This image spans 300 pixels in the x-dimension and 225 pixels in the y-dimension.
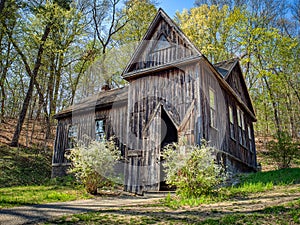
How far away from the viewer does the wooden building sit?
1186cm

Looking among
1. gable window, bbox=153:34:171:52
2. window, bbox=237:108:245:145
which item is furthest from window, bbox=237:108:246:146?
gable window, bbox=153:34:171:52

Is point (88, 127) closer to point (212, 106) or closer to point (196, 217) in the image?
point (212, 106)

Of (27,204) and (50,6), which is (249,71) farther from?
(27,204)

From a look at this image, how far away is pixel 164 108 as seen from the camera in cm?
1252

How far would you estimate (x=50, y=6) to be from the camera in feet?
71.4

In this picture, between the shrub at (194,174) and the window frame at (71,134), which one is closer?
the shrub at (194,174)

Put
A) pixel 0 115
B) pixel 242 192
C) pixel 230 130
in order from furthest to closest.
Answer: pixel 0 115 → pixel 230 130 → pixel 242 192

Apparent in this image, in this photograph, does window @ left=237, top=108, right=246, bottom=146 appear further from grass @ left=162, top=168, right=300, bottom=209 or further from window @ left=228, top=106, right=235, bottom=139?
grass @ left=162, top=168, right=300, bottom=209

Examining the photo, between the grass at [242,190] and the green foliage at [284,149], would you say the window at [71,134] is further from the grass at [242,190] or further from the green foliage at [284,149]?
the green foliage at [284,149]

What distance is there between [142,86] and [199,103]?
325cm

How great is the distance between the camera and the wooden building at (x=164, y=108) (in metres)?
11.9

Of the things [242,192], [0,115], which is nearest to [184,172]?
[242,192]

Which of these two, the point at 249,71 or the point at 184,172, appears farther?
the point at 249,71

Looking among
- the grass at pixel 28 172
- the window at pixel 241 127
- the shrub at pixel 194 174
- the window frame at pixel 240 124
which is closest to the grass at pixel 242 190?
the shrub at pixel 194 174
